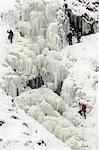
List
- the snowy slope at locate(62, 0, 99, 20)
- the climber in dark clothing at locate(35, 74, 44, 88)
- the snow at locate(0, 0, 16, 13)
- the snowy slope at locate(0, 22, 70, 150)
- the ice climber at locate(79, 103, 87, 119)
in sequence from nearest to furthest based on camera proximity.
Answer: the snowy slope at locate(0, 22, 70, 150), the ice climber at locate(79, 103, 87, 119), the climber in dark clothing at locate(35, 74, 44, 88), the snow at locate(0, 0, 16, 13), the snowy slope at locate(62, 0, 99, 20)

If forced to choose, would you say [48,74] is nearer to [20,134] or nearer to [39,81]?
[39,81]

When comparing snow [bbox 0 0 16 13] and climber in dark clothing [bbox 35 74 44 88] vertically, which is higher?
snow [bbox 0 0 16 13]

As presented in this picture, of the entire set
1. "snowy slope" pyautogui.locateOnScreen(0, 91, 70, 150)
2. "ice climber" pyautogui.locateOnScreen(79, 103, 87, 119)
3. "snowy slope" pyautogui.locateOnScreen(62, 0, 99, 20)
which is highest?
"snowy slope" pyautogui.locateOnScreen(62, 0, 99, 20)

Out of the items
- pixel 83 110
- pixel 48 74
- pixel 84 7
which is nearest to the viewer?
pixel 83 110

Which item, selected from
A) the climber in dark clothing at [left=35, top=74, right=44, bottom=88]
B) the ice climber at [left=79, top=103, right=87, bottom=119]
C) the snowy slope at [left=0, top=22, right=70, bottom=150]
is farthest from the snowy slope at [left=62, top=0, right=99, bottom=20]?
the snowy slope at [left=0, top=22, right=70, bottom=150]

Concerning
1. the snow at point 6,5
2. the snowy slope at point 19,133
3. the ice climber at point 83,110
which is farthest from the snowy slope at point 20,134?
the snow at point 6,5

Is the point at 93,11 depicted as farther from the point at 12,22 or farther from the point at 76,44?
the point at 12,22

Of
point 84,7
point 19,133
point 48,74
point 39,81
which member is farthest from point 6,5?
point 19,133

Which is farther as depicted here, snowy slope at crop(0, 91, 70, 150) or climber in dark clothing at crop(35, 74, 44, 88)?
climber in dark clothing at crop(35, 74, 44, 88)

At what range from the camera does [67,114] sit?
68.8 ft

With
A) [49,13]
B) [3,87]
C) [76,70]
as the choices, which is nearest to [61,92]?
[76,70]

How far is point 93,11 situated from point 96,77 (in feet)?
Result: 17.2

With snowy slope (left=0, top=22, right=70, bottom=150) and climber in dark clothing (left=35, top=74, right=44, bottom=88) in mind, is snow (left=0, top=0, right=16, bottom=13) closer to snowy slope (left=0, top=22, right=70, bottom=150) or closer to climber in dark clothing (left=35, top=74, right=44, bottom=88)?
climber in dark clothing (left=35, top=74, right=44, bottom=88)

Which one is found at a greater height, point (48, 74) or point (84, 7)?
point (84, 7)
